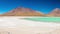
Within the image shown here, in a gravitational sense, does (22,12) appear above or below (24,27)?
above

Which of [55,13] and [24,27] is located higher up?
[55,13]

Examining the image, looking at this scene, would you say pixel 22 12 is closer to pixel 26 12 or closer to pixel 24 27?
pixel 26 12

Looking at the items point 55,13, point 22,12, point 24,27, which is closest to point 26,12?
point 22,12

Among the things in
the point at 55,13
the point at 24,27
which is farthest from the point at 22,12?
the point at 55,13

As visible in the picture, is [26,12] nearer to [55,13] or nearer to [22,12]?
[22,12]

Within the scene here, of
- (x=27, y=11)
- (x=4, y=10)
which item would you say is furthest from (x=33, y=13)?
(x=4, y=10)

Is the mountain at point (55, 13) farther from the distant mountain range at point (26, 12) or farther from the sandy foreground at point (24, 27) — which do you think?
the sandy foreground at point (24, 27)

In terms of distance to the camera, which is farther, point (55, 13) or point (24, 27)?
point (55, 13)

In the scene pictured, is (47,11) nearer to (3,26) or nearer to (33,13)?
(33,13)

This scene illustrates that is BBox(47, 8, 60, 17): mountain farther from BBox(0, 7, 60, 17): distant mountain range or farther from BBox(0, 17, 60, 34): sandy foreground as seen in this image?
BBox(0, 17, 60, 34): sandy foreground

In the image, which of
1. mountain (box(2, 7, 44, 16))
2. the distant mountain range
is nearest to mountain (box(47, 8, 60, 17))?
the distant mountain range

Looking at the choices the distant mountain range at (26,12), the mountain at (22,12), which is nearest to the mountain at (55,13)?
the distant mountain range at (26,12)
